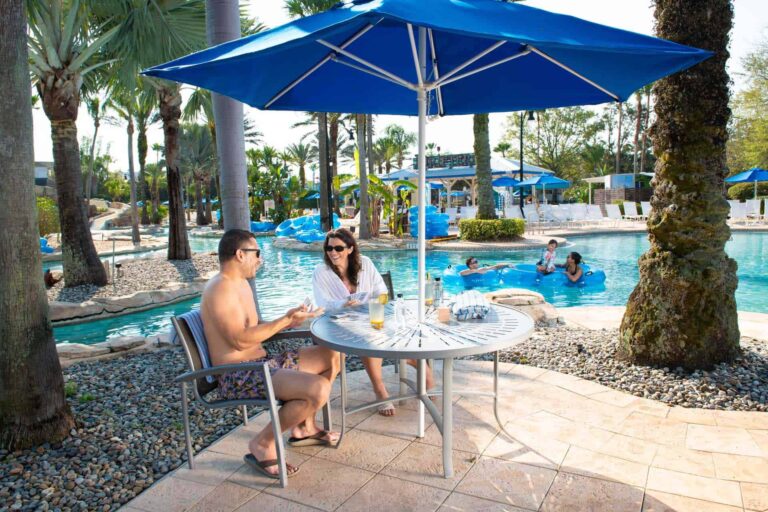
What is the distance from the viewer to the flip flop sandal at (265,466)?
266 centimetres

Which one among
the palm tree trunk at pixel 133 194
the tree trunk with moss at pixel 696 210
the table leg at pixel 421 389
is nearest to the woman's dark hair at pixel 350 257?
the table leg at pixel 421 389

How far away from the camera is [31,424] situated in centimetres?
293

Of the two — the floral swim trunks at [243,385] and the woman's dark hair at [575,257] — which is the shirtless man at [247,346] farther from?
the woman's dark hair at [575,257]

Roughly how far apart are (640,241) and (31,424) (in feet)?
59.3

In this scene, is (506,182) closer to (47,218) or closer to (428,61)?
(47,218)

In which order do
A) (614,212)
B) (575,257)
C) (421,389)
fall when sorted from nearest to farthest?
(421,389), (575,257), (614,212)

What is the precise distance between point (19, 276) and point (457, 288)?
880 centimetres

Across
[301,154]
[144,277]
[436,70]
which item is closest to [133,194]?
[144,277]

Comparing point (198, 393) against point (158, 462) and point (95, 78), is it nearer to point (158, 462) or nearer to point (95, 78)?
point (158, 462)

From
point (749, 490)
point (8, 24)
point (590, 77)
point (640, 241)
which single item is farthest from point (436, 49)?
point (640, 241)

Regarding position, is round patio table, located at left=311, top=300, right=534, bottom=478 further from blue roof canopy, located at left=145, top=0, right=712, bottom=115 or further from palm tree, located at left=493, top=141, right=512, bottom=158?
palm tree, located at left=493, top=141, right=512, bottom=158

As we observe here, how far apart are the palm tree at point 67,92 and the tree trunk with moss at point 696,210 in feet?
25.8

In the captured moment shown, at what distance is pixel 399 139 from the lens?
6009 centimetres

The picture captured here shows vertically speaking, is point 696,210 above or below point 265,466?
above
